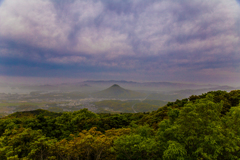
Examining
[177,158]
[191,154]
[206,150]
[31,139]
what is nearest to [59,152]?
[31,139]

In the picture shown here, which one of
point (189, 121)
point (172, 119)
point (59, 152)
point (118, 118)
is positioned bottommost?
point (118, 118)

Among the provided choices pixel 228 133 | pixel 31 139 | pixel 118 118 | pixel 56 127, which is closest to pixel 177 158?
pixel 228 133

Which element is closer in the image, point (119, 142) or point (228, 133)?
point (228, 133)

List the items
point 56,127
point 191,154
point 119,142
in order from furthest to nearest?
point 56,127 < point 119,142 < point 191,154

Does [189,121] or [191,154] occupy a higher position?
[189,121]

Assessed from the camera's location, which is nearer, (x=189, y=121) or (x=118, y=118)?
(x=189, y=121)

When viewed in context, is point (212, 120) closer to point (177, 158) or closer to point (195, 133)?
point (195, 133)

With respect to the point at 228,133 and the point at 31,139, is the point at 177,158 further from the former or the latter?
the point at 31,139

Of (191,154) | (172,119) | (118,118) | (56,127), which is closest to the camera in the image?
(191,154)

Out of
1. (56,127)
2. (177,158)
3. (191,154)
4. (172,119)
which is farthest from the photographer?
(56,127)
